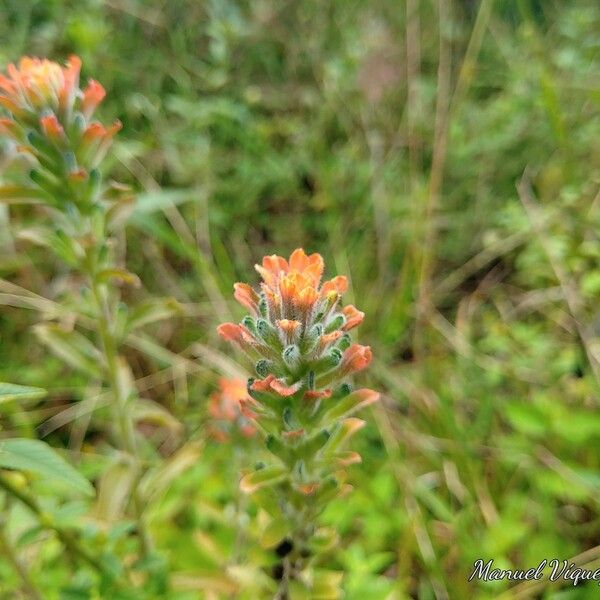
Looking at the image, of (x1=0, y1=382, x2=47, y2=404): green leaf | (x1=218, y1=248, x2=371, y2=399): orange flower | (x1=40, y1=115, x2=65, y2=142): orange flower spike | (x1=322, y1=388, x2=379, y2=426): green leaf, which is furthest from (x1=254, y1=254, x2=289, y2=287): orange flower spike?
(x1=40, y1=115, x2=65, y2=142): orange flower spike

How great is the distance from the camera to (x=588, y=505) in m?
1.87

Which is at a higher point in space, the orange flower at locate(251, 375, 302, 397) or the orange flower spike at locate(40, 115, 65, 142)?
the orange flower spike at locate(40, 115, 65, 142)

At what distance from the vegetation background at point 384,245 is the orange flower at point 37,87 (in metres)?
0.90

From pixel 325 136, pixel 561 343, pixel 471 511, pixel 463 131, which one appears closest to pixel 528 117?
pixel 463 131

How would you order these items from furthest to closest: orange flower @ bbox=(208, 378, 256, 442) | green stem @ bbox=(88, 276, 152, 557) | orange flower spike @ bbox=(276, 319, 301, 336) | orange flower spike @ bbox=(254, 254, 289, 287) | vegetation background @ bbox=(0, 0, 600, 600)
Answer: vegetation background @ bbox=(0, 0, 600, 600) → orange flower @ bbox=(208, 378, 256, 442) → green stem @ bbox=(88, 276, 152, 557) → orange flower spike @ bbox=(254, 254, 289, 287) → orange flower spike @ bbox=(276, 319, 301, 336)

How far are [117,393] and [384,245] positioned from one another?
1.57m

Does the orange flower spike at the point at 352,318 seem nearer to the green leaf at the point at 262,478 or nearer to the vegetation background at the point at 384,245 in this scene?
the green leaf at the point at 262,478

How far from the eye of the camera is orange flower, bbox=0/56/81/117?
1210 millimetres

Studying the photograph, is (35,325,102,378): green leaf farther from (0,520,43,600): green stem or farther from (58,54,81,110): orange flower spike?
(58,54,81,110): orange flower spike

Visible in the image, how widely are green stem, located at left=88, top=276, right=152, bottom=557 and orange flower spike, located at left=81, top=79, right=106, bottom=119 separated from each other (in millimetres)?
387

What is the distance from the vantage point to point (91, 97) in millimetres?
1293

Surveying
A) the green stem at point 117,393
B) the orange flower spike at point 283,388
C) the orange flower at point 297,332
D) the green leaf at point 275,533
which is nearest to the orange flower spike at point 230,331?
the orange flower at point 297,332

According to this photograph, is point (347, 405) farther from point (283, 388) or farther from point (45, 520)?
point (45, 520)

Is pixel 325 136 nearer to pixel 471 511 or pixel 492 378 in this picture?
pixel 492 378
